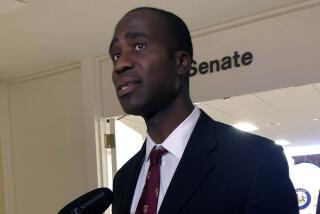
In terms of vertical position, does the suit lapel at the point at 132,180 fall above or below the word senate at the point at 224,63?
below

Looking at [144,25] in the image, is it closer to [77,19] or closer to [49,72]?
[77,19]

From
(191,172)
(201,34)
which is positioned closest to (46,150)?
(201,34)

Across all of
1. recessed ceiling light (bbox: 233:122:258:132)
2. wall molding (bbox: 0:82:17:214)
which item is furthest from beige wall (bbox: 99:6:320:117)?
recessed ceiling light (bbox: 233:122:258:132)

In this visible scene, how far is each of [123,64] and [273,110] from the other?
549 cm

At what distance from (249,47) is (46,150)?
1.85 m

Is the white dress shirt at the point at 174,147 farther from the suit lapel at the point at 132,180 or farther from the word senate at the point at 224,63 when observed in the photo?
the word senate at the point at 224,63

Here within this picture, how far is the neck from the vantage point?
0.96 metres

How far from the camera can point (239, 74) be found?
8.54 feet

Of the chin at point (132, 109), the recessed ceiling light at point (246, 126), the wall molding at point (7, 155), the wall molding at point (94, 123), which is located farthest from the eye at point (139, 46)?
the recessed ceiling light at point (246, 126)

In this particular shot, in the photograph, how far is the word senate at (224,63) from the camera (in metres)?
2.58

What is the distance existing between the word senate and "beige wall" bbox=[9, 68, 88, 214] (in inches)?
41.3

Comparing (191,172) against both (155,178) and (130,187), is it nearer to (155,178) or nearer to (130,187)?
(155,178)

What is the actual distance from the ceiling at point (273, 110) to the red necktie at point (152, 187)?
2.83 meters

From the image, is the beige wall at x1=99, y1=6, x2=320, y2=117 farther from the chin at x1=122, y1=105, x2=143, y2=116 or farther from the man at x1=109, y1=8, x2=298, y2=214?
the chin at x1=122, y1=105, x2=143, y2=116
